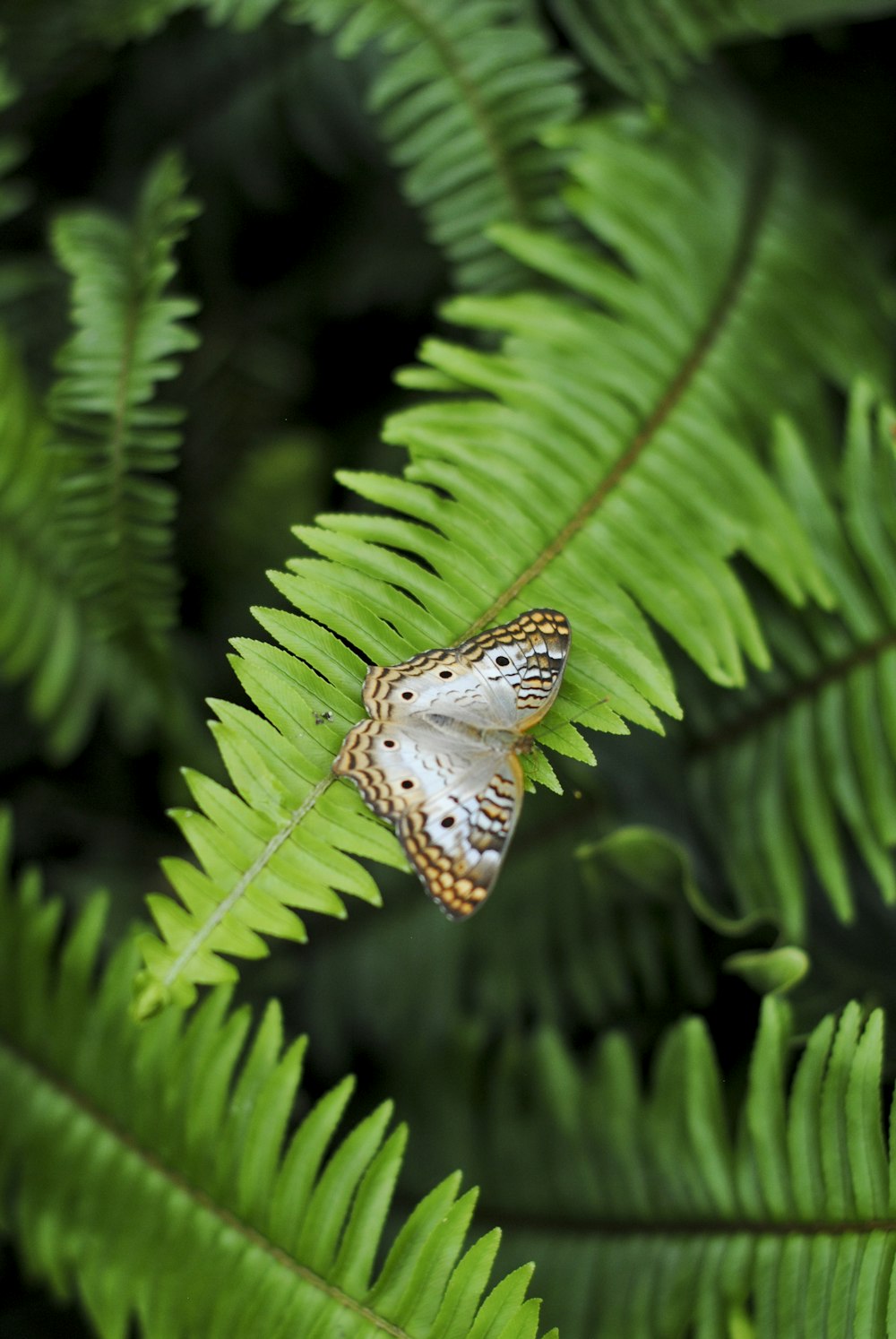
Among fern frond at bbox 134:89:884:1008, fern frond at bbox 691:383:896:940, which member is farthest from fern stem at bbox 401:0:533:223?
fern frond at bbox 691:383:896:940

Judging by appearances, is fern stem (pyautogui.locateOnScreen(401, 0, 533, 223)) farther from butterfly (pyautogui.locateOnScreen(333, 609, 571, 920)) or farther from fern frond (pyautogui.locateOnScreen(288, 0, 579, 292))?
butterfly (pyautogui.locateOnScreen(333, 609, 571, 920))

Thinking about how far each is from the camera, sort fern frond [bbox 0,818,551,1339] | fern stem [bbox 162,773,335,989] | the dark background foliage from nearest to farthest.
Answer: fern stem [bbox 162,773,335,989] < fern frond [bbox 0,818,551,1339] < the dark background foliage

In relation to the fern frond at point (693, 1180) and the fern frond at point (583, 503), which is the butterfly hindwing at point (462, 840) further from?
the fern frond at point (693, 1180)

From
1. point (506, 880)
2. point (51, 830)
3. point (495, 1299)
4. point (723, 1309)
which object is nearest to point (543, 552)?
point (506, 880)

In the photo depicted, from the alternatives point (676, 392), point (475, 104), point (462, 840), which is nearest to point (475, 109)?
point (475, 104)

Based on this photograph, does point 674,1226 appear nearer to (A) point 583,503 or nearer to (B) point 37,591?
(A) point 583,503

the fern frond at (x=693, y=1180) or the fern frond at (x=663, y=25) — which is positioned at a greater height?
the fern frond at (x=663, y=25)

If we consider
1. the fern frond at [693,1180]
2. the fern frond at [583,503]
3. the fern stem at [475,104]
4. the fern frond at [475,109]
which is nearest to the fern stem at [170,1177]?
the fern frond at [693,1180]
